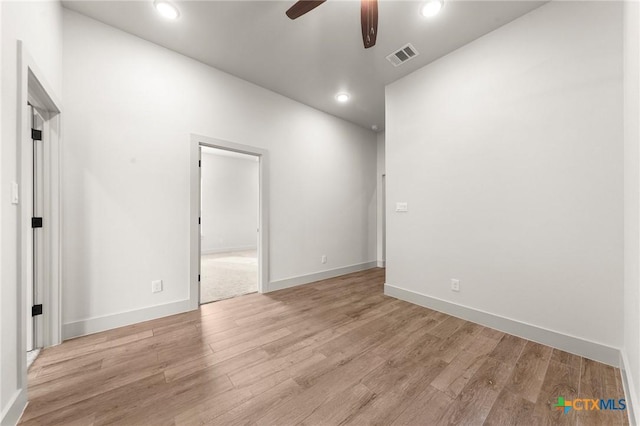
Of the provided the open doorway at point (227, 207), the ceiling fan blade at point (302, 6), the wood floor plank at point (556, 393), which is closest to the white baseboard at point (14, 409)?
the wood floor plank at point (556, 393)

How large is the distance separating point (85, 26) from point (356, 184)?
409cm

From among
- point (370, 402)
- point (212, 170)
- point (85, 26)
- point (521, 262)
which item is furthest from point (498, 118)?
point (212, 170)

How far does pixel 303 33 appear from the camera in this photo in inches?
95.2

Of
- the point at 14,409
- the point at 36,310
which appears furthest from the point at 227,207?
the point at 14,409

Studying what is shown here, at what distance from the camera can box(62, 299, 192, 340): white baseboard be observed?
7.03ft

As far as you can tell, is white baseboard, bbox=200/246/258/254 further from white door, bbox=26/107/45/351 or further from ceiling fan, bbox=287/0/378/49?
ceiling fan, bbox=287/0/378/49

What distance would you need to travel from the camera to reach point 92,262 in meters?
2.25

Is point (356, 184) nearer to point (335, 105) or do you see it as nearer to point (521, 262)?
point (335, 105)

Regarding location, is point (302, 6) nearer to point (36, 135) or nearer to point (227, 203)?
point (36, 135)

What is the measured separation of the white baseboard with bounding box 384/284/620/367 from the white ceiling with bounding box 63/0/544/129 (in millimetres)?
2905

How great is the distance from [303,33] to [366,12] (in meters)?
1.02

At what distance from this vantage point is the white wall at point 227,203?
7125 mm

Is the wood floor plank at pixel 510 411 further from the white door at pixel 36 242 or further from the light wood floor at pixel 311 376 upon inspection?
the white door at pixel 36 242

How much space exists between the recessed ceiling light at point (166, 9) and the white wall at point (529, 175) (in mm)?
2741
